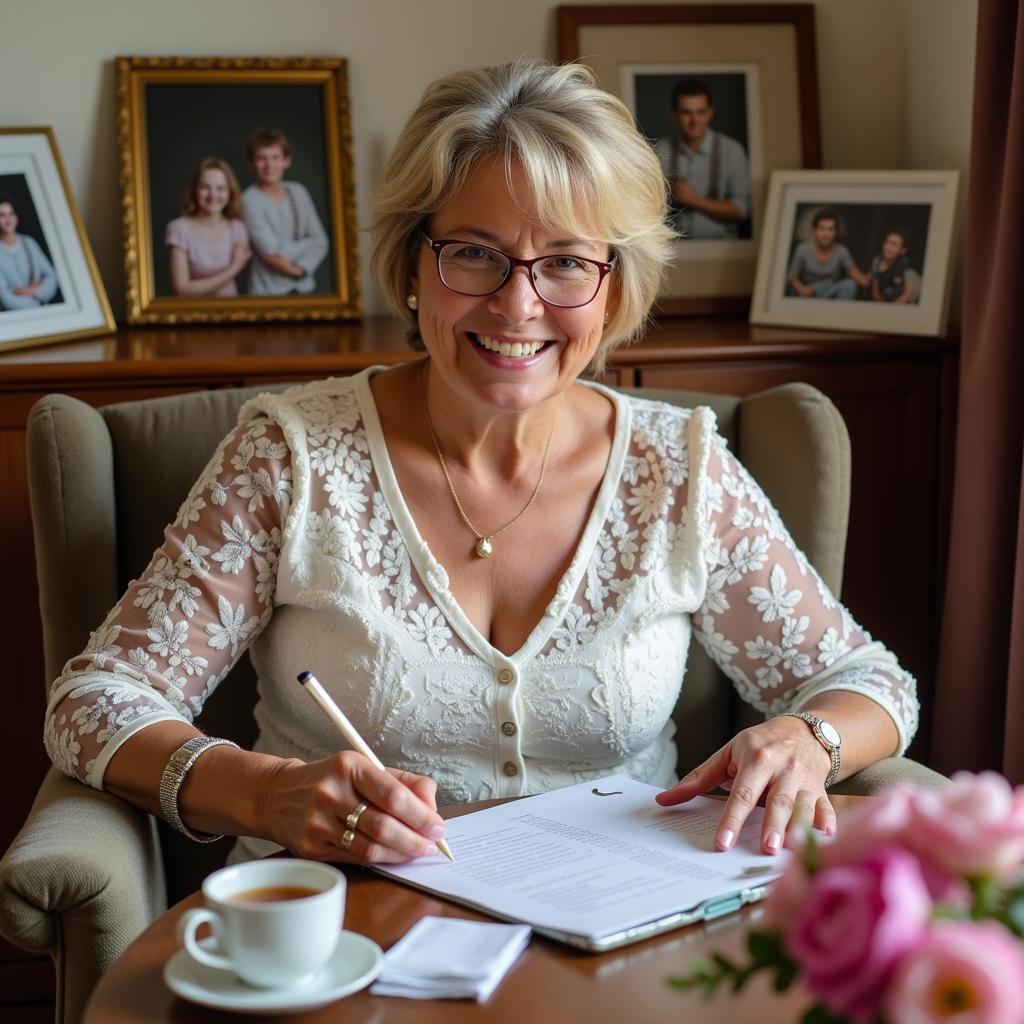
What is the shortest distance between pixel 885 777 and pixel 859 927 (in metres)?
0.96

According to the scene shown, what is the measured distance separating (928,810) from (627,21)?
2.34m

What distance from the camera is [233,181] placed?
258 cm

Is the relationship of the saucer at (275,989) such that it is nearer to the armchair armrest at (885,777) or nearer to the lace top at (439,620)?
the lace top at (439,620)

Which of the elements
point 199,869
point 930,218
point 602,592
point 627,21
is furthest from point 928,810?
point 627,21

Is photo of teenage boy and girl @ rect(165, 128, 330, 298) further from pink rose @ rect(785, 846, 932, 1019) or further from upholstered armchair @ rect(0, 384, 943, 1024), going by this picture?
pink rose @ rect(785, 846, 932, 1019)

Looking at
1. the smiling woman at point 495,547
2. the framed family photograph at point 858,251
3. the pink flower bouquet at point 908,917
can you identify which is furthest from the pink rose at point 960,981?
the framed family photograph at point 858,251

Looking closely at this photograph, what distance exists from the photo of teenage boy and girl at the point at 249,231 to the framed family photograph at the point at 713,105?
24.1 inches

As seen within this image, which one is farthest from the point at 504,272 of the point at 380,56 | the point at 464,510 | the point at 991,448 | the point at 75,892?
the point at 380,56

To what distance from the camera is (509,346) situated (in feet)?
5.27

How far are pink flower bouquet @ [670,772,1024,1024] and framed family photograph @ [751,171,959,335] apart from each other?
1945 mm

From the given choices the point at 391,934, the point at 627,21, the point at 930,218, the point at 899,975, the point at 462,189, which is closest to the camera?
the point at 899,975

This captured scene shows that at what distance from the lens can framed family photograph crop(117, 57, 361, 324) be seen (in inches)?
101

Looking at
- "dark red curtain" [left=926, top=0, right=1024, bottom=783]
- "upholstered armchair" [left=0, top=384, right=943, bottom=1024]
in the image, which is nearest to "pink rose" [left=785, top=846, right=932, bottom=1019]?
"upholstered armchair" [left=0, top=384, right=943, bottom=1024]

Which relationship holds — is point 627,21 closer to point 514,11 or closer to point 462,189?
point 514,11
